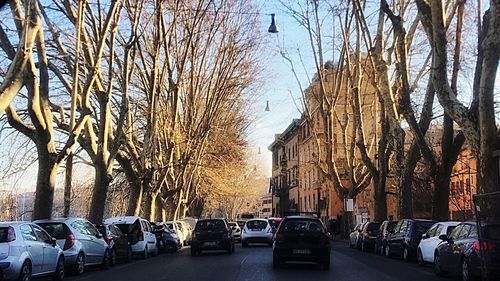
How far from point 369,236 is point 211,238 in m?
8.39

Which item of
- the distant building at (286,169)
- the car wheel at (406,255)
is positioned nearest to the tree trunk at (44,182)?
the car wheel at (406,255)

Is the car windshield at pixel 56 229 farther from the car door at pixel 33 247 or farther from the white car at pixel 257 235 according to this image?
the white car at pixel 257 235

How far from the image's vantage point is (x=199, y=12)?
1163 inches

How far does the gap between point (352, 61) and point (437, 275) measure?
78.2 feet

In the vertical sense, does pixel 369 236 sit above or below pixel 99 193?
below

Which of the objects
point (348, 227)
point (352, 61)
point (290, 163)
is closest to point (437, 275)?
point (352, 61)

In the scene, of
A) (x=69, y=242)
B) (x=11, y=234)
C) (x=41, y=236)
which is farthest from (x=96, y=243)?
(x=11, y=234)

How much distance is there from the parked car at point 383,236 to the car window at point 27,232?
15980 millimetres

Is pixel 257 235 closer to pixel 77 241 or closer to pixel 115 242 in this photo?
pixel 115 242

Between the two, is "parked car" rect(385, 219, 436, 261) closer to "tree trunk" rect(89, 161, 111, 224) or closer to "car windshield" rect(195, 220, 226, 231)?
"car windshield" rect(195, 220, 226, 231)

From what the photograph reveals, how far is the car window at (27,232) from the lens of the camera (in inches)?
526

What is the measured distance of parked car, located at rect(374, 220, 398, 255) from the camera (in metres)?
25.8

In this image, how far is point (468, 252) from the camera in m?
14.1

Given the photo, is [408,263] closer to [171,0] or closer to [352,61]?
[171,0]
